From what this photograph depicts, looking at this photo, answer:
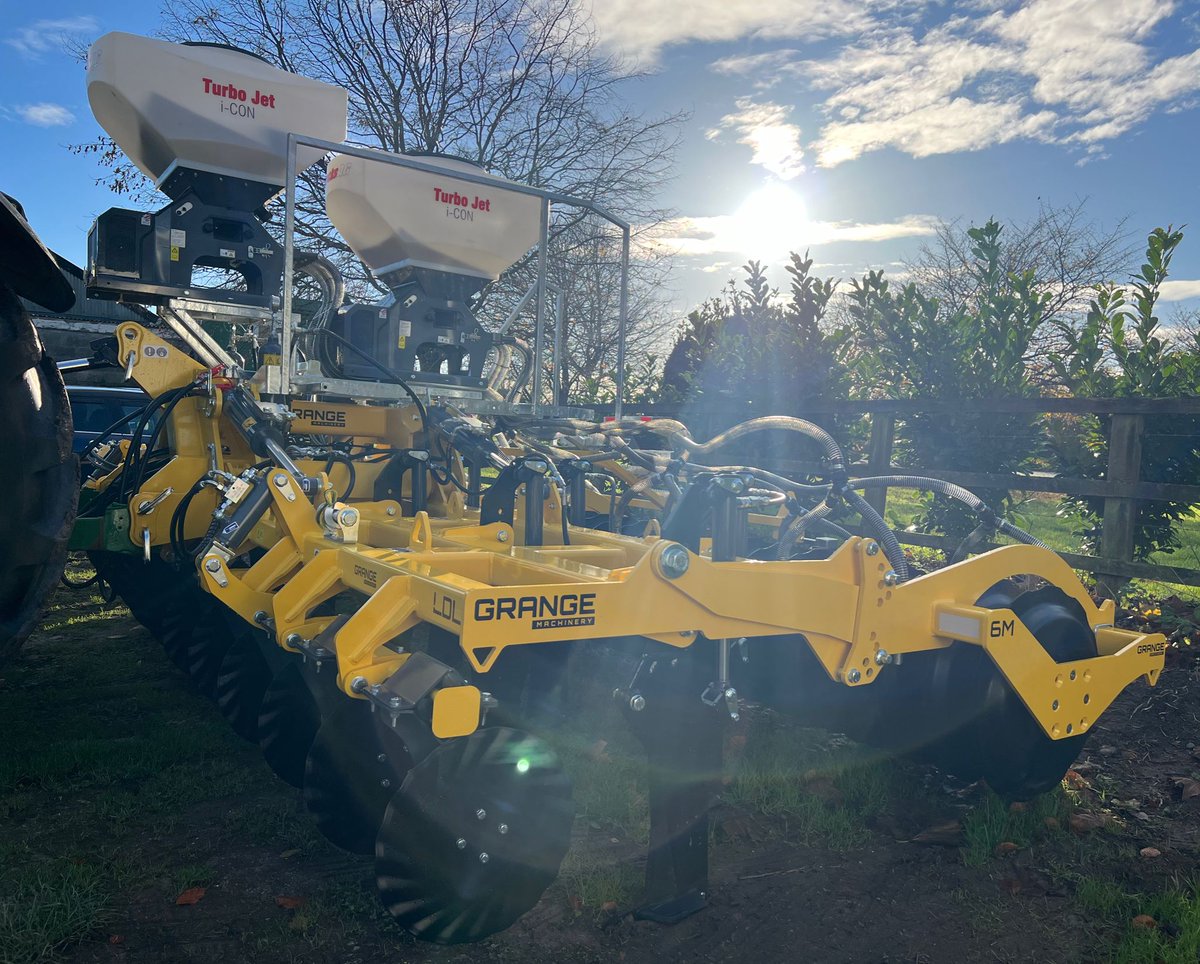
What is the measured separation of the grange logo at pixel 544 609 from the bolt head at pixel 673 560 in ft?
0.69

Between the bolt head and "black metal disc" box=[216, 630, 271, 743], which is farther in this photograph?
"black metal disc" box=[216, 630, 271, 743]

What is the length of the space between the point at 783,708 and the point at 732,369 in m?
4.65

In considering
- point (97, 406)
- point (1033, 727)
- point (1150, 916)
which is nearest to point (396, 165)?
point (1033, 727)

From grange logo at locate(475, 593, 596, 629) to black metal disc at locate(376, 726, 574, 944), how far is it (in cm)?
31

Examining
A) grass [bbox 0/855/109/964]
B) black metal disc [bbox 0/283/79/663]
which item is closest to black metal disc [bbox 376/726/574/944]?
grass [bbox 0/855/109/964]

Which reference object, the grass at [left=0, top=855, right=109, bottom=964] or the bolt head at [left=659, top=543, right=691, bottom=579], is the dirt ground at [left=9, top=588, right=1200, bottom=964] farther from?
the bolt head at [left=659, top=543, right=691, bottom=579]

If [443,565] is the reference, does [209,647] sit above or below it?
below

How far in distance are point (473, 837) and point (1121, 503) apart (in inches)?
176

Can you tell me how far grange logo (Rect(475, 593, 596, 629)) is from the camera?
2.32m

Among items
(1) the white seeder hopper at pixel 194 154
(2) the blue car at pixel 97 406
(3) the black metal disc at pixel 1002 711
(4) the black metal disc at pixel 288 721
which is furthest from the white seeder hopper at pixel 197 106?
(3) the black metal disc at pixel 1002 711

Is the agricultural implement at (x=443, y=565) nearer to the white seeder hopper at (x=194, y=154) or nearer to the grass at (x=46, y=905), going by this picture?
the white seeder hopper at (x=194, y=154)

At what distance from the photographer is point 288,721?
11.1 feet

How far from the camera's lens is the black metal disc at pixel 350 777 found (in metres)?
2.78

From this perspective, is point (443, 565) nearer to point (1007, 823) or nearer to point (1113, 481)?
point (1007, 823)
